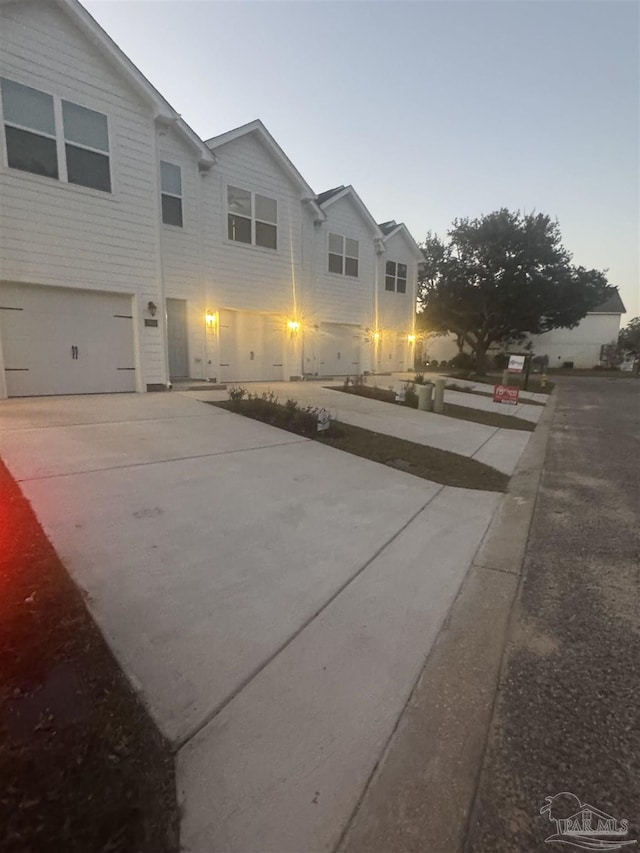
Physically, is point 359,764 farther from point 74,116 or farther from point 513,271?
point 513,271

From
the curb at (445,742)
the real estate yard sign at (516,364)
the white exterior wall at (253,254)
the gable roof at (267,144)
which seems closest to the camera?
the curb at (445,742)

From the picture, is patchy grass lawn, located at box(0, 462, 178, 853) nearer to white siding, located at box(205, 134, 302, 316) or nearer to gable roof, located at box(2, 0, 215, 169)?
gable roof, located at box(2, 0, 215, 169)

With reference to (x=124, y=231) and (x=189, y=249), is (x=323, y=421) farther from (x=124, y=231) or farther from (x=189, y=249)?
(x=189, y=249)

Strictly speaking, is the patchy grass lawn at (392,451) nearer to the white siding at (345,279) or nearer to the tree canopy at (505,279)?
the white siding at (345,279)

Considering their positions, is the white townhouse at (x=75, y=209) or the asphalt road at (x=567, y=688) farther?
the white townhouse at (x=75, y=209)

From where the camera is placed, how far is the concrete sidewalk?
6979 mm

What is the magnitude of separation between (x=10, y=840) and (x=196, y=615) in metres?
1.18

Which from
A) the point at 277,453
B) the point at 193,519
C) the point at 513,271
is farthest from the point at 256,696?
the point at 513,271

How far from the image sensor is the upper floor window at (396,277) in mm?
19094

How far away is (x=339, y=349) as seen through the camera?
55.1 feet

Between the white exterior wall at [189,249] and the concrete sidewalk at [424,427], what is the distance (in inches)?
91.3

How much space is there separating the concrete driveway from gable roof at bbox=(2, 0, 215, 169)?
8.26m

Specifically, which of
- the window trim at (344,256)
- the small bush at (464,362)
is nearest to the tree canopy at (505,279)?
the small bush at (464,362)

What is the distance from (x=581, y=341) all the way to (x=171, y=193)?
39.8 metres
